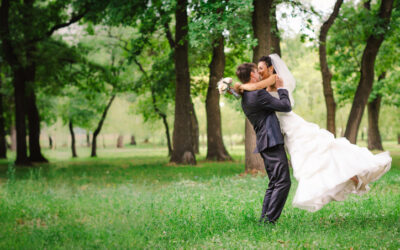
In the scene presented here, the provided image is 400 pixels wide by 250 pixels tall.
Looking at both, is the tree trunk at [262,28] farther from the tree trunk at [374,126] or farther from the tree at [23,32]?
the tree trunk at [374,126]

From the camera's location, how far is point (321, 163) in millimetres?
5711

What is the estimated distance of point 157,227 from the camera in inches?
254

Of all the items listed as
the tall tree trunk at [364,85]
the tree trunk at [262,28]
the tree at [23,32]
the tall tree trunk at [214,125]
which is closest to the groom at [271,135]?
the tree trunk at [262,28]

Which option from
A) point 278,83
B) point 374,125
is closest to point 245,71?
point 278,83

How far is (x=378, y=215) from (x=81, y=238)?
4817 millimetres

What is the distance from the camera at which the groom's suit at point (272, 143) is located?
592cm

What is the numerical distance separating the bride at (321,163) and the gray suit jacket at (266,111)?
153 millimetres

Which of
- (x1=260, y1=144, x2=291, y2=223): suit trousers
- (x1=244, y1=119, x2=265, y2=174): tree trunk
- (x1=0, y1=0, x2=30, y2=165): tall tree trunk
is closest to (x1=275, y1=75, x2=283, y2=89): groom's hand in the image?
(x1=260, y1=144, x2=291, y2=223): suit trousers

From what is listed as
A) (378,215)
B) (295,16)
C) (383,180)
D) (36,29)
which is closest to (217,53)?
(295,16)

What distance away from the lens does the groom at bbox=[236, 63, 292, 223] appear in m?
5.93

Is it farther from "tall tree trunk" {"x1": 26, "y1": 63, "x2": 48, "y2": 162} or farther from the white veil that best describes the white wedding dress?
"tall tree trunk" {"x1": 26, "y1": 63, "x2": 48, "y2": 162}

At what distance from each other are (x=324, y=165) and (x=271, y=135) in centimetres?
87

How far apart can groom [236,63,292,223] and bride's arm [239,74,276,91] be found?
0.22 feet

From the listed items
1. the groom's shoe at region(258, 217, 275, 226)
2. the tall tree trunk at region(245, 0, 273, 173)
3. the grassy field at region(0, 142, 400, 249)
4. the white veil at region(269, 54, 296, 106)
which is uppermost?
the tall tree trunk at region(245, 0, 273, 173)
